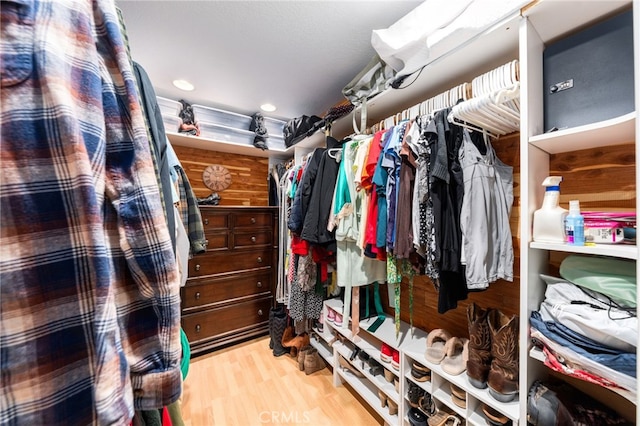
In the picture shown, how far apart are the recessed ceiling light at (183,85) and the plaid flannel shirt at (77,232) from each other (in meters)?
1.63

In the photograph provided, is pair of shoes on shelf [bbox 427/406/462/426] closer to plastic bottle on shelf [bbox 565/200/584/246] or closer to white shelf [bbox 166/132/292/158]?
plastic bottle on shelf [bbox 565/200/584/246]

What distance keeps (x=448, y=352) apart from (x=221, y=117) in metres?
2.41

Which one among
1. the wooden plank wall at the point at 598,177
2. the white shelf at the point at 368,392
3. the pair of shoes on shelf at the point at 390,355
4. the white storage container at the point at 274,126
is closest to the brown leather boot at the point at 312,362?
the white shelf at the point at 368,392

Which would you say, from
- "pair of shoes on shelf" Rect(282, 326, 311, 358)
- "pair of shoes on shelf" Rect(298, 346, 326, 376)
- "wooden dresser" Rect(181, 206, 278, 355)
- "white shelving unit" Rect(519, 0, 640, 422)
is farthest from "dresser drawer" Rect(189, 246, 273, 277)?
"white shelving unit" Rect(519, 0, 640, 422)

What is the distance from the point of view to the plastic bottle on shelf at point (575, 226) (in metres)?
0.67

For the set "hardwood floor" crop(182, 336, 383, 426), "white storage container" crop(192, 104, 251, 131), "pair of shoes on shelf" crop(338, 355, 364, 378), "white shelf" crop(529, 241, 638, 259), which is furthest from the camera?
"white storage container" crop(192, 104, 251, 131)

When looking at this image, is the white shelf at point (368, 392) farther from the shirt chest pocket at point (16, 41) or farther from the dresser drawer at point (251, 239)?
the shirt chest pocket at point (16, 41)

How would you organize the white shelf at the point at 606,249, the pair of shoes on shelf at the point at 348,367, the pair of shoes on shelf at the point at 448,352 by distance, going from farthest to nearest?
the pair of shoes on shelf at the point at 348,367 → the pair of shoes on shelf at the point at 448,352 → the white shelf at the point at 606,249

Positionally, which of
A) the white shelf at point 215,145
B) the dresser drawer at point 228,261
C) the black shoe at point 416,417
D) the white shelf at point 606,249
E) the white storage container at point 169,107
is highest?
the white storage container at point 169,107

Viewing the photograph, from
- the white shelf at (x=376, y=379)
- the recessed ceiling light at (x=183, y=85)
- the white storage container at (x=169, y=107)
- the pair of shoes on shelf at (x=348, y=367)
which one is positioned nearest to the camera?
the white shelf at (x=376, y=379)

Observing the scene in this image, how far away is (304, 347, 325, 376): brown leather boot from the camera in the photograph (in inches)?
71.0

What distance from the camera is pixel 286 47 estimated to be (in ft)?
4.53

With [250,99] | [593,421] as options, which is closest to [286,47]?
[250,99]

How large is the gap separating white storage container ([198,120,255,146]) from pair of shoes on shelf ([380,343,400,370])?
2033 millimetres
